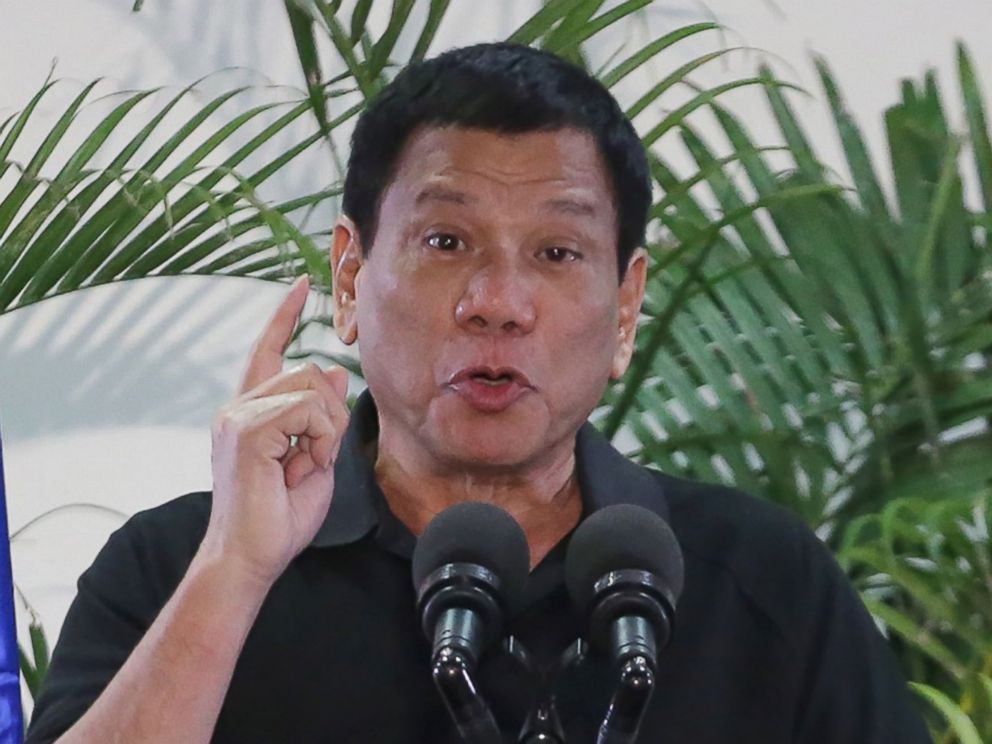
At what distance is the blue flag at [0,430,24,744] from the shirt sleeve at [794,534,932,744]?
653 mm

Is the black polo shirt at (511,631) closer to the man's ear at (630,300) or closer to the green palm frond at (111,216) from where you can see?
the man's ear at (630,300)

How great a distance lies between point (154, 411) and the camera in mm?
2174

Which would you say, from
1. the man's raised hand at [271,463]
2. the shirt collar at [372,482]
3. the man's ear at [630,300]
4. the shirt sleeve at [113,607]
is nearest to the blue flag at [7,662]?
the shirt sleeve at [113,607]

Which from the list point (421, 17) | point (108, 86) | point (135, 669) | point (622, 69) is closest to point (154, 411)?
point (108, 86)

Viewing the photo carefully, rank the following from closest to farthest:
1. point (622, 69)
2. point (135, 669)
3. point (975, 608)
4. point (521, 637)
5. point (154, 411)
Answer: point (135, 669)
point (521, 637)
point (975, 608)
point (622, 69)
point (154, 411)

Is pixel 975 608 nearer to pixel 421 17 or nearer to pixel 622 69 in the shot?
pixel 622 69

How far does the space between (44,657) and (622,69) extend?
2.71 feet

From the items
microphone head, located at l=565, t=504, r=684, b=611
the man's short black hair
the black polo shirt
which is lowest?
the black polo shirt

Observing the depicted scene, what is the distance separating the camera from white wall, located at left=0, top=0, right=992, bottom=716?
7.12 feet

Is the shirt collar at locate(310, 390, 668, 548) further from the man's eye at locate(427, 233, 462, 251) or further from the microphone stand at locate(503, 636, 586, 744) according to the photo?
the microphone stand at locate(503, 636, 586, 744)

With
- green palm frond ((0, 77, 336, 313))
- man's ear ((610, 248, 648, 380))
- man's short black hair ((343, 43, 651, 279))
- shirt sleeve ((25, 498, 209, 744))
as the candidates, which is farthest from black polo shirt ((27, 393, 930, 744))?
green palm frond ((0, 77, 336, 313))

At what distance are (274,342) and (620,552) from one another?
1.06ft

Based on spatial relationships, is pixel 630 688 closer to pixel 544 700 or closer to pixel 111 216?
pixel 544 700

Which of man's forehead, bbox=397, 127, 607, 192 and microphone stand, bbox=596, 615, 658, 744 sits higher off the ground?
man's forehead, bbox=397, 127, 607, 192
